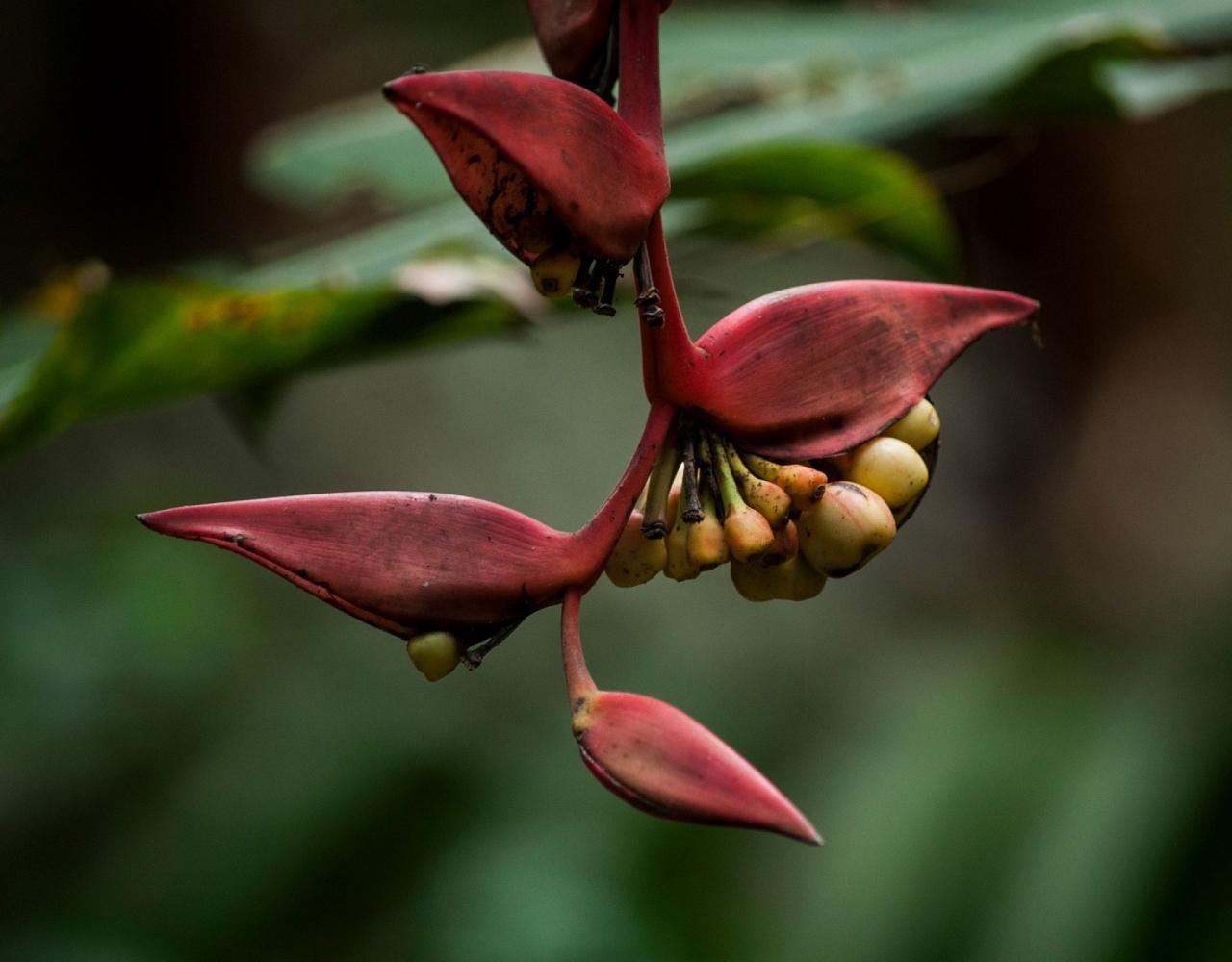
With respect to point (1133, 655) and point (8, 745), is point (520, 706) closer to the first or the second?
point (8, 745)

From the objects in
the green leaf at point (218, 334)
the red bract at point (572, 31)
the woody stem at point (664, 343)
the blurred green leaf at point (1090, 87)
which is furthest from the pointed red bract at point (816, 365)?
the blurred green leaf at point (1090, 87)

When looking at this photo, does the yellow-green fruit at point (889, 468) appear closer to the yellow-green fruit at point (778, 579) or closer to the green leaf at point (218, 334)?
the yellow-green fruit at point (778, 579)

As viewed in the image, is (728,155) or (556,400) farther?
(556,400)

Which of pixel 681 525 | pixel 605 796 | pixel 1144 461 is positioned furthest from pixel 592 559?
pixel 1144 461

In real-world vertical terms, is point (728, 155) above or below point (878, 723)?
above

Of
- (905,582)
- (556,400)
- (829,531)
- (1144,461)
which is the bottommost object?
(905,582)

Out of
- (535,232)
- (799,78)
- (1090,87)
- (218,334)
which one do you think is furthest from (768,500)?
(799,78)

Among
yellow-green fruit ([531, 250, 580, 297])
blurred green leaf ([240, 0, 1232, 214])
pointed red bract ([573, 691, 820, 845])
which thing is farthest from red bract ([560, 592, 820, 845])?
blurred green leaf ([240, 0, 1232, 214])

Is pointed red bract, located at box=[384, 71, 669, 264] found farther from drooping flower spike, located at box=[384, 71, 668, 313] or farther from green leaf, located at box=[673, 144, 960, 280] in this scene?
green leaf, located at box=[673, 144, 960, 280]
